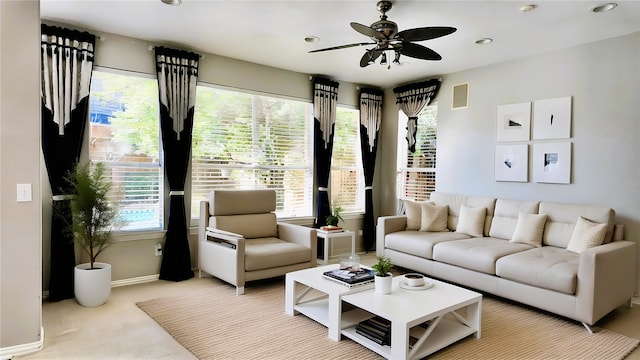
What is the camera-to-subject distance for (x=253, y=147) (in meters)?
5.08

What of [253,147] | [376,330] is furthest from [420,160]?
[376,330]

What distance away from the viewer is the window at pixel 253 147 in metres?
4.68

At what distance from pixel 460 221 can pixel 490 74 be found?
1.90m

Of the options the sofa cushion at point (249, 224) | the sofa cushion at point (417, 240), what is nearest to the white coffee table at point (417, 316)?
the sofa cushion at point (417, 240)

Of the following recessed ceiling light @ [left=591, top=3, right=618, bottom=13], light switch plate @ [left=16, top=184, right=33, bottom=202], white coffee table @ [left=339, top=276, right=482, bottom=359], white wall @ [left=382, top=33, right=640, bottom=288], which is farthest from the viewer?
white wall @ [left=382, top=33, right=640, bottom=288]

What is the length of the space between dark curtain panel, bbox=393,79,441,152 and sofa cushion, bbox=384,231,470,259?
1.64 m

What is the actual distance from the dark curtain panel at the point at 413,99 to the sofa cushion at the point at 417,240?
5.37ft

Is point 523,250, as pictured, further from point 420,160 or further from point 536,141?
point 420,160

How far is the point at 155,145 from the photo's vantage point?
14.3 feet

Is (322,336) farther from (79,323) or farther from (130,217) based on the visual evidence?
(130,217)

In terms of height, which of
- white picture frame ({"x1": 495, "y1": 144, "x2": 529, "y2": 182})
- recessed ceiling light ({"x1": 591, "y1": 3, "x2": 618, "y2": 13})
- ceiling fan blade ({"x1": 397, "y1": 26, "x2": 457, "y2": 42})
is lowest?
white picture frame ({"x1": 495, "y1": 144, "x2": 529, "y2": 182})

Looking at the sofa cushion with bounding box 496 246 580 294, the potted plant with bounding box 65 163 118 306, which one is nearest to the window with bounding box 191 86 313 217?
the potted plant with bounding box 65 163 118 306

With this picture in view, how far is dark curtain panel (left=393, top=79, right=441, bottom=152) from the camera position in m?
5.54

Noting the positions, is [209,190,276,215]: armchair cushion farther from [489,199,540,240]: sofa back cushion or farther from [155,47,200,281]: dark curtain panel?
[489,199,540,240]: sofa back cushion
